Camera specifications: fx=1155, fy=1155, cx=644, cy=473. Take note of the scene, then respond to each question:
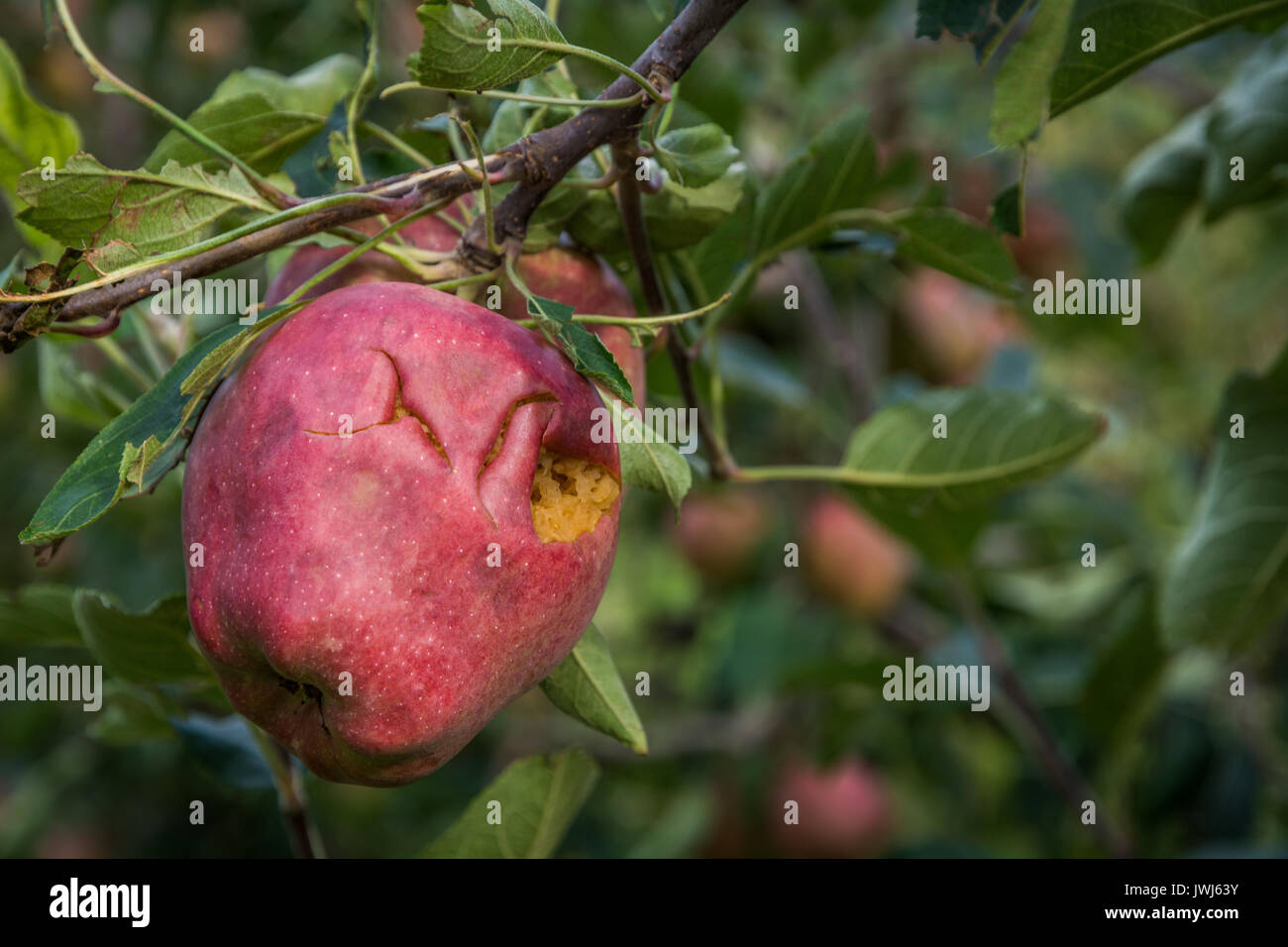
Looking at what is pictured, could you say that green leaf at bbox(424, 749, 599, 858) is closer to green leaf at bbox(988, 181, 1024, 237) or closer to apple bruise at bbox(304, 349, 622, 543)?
apple bruise at bbox(304, 349, 622, 543)

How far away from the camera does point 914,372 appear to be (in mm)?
2219

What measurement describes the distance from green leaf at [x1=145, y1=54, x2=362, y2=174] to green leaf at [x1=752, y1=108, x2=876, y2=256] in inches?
12.0

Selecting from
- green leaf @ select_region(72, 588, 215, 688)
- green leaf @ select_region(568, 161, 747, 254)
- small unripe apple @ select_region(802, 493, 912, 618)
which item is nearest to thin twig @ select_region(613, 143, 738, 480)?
green leaf @ select_region(568, 161, 747, 254)

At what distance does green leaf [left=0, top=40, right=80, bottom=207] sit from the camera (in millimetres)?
813

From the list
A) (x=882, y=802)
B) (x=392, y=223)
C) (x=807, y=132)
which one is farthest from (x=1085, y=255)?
(x=392, y=223)

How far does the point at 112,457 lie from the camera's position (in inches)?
21.6

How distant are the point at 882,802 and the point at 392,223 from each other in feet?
5.54

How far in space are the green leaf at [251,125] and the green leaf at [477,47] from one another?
0.70 feet

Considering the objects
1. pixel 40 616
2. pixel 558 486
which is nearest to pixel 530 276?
pixel 558 486

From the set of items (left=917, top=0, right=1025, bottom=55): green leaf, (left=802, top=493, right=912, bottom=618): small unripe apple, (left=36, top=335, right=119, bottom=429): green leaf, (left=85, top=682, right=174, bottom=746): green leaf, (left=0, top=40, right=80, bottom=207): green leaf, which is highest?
(left=0, top=40, right=80, bottom=207): green leaf

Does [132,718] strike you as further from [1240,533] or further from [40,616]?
[1240,533]

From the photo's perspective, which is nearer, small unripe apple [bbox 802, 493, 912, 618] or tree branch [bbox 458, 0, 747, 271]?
tree branch [bbox 458, 0, 747, 271]

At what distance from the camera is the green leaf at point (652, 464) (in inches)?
21.5
